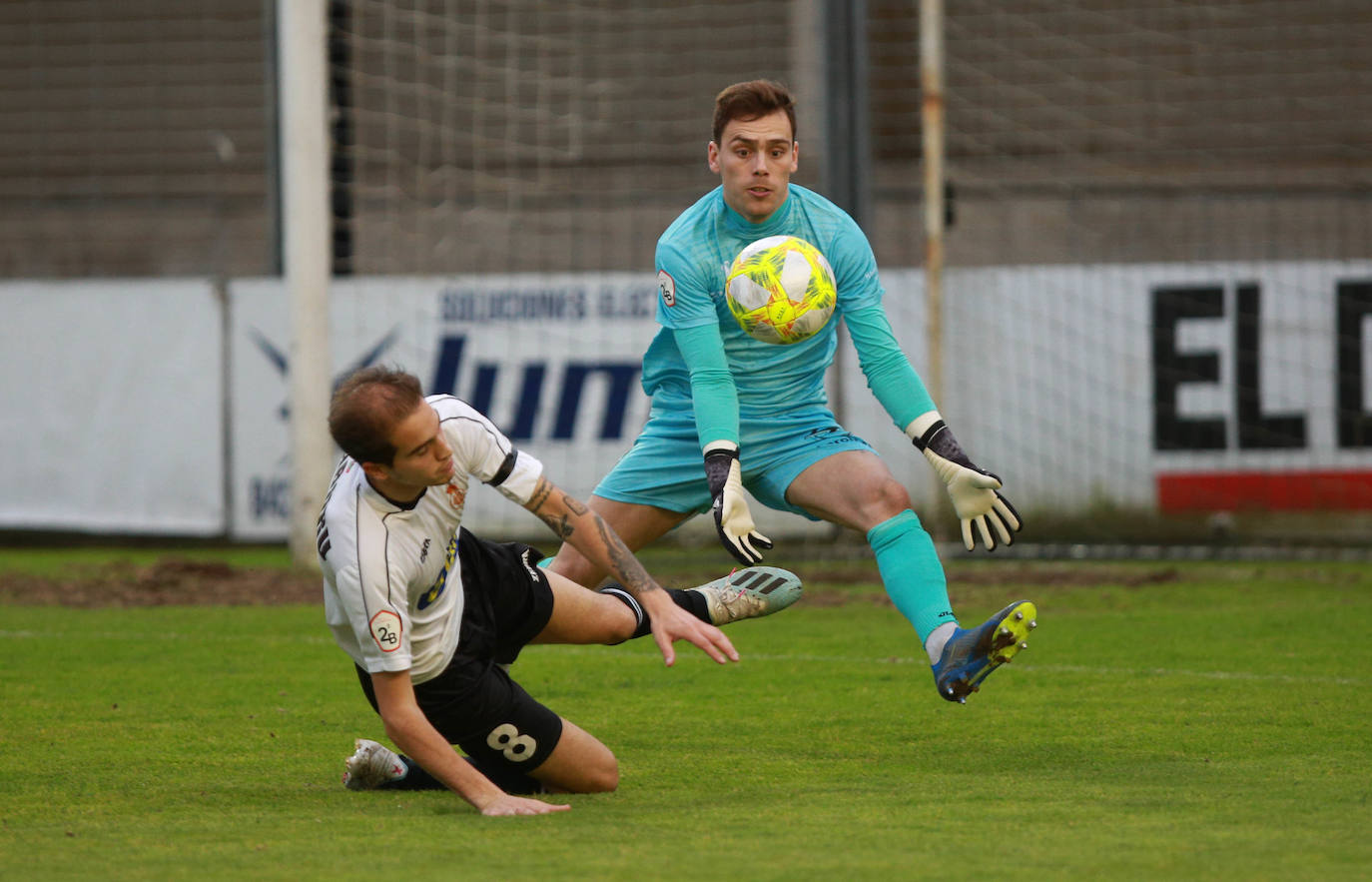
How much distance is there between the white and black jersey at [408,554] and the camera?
430 cm

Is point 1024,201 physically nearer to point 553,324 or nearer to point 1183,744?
point 553,324

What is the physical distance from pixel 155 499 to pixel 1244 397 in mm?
7278

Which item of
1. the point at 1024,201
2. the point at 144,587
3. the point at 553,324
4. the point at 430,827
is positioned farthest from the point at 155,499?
the point at 430,827

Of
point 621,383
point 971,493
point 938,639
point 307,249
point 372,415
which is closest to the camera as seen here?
point 372,415

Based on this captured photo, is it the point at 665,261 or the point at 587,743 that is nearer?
the point at 587,743

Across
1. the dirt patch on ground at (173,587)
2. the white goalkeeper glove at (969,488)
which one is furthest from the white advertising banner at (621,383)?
the white goalkeeper glove at (969,488)

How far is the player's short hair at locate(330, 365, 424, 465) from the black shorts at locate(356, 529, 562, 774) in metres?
0.72

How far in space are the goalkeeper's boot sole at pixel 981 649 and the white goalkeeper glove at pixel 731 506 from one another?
653mm

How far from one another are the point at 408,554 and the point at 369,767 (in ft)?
2.51

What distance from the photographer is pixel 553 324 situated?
447 inches

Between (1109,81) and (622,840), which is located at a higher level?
(1109,81)

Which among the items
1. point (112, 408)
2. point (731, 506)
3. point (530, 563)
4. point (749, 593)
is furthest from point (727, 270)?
point (112, 408)

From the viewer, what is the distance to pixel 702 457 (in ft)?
19.0

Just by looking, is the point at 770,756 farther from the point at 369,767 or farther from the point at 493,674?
the point at 369,767
